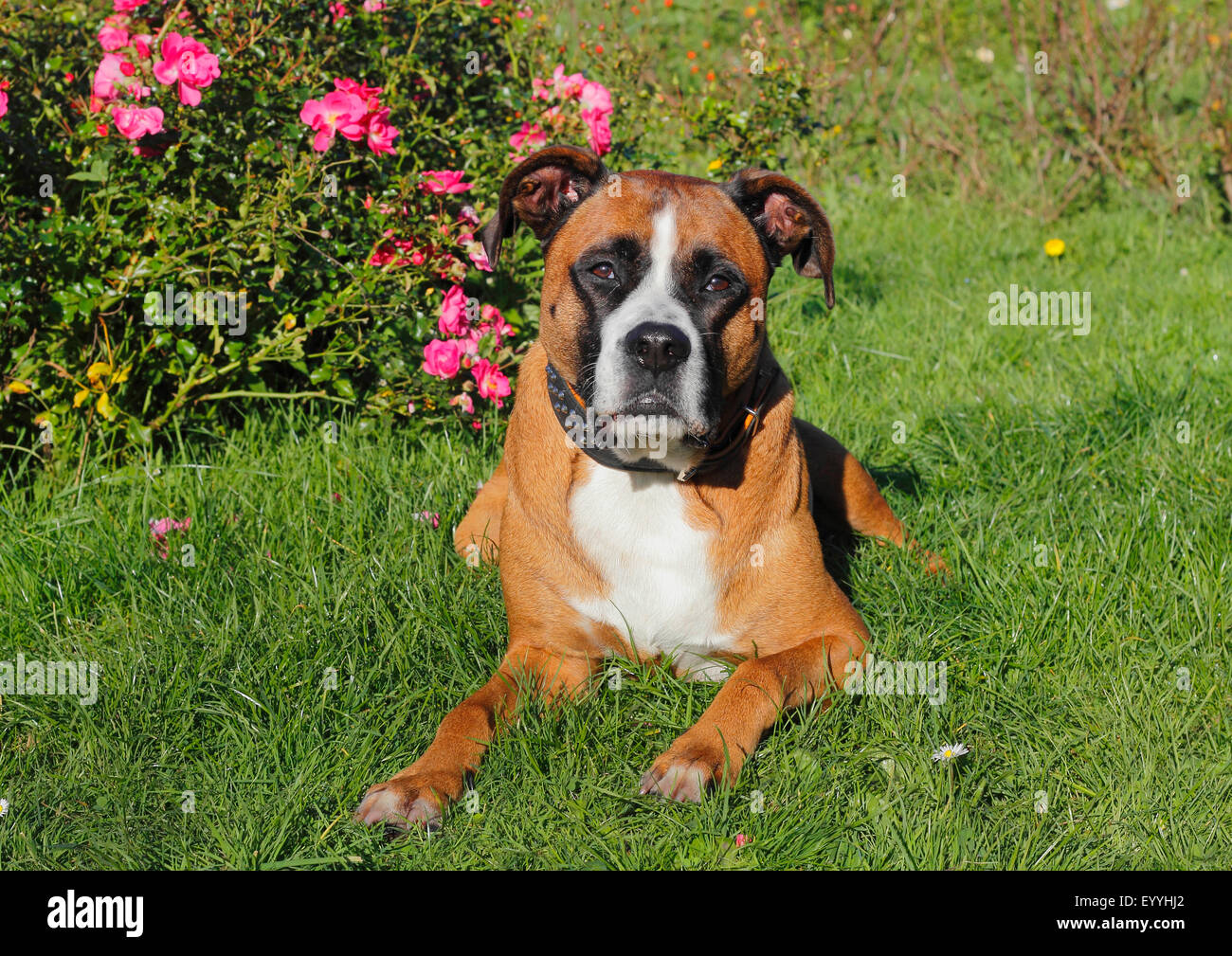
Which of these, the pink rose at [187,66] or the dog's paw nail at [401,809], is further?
the pink rose at [187,66]

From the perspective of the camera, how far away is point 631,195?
3.47m

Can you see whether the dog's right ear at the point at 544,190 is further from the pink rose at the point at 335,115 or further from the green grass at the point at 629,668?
the green grass at the point at 629,668

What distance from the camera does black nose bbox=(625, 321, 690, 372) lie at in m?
3.17

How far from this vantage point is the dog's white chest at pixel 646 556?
3.52 metres

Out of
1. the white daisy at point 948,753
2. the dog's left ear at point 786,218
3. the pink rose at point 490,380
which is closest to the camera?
the white daisy at point 948,753

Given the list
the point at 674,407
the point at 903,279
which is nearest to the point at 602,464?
the point at 674,407

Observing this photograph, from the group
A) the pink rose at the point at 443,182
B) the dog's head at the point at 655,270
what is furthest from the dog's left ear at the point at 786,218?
the pink rose at the point at 443,182

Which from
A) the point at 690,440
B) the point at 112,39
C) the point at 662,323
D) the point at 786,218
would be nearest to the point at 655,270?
the point at 662,323

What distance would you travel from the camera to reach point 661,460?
351 centimetres

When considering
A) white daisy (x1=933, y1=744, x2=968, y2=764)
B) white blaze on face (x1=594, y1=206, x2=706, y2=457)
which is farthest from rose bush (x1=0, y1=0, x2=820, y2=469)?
white daisy (x1=933, y1=744, x2=968, y2=764)

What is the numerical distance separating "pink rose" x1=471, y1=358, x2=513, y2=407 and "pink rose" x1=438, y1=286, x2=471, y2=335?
6.8 inches

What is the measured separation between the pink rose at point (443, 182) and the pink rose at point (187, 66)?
0.83m

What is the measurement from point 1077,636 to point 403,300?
2711mm

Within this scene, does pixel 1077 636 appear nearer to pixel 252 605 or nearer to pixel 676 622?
pixel 676 622
